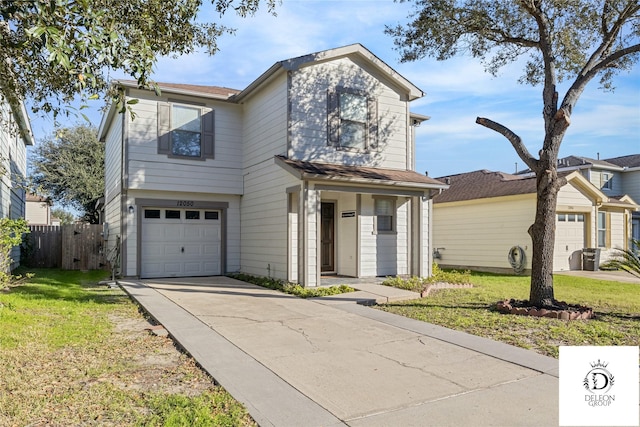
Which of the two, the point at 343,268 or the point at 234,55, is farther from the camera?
the point at 343,268

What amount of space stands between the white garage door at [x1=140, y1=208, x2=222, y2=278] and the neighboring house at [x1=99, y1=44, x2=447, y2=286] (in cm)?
3

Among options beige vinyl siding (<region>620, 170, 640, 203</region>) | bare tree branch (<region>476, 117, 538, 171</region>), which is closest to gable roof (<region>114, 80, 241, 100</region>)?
bare tree branch (<region>476, 117, 538, 171</region>)

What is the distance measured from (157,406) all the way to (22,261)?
55.3 ft

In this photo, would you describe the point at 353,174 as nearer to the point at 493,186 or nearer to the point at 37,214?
the point at 493,186

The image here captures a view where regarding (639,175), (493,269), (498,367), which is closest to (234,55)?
(498,367)

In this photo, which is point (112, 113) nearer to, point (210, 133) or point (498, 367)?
point (210, 133)

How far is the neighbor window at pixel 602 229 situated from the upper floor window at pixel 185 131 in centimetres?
1609

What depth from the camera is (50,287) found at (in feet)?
36.8

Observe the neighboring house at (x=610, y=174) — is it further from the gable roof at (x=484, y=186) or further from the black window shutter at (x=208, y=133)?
the black window shutter at (x=208, y=133)

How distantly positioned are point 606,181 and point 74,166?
3019 centimetres

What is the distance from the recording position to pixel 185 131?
13945 millimetres

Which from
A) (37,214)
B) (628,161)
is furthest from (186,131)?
(37,214)

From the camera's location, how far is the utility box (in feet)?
55.9

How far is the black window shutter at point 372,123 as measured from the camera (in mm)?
13023
